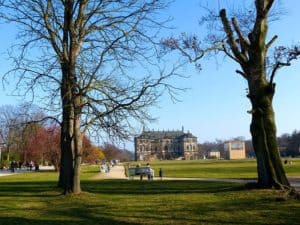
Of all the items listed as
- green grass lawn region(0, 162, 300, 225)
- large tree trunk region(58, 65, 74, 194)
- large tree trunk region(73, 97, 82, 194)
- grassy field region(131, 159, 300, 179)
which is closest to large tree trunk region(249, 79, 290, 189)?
green grass lawn region(0, 162, 300, 225)

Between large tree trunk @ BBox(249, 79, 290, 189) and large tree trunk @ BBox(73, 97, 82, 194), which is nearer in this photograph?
large tree trunk @ BBox(249, 79, 290, 189)

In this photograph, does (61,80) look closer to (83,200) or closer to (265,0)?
(83,200)

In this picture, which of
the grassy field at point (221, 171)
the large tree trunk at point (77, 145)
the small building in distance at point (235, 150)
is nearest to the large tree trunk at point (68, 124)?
the large tree trunk at point (77, 145)

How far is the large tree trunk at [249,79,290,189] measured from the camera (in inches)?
752

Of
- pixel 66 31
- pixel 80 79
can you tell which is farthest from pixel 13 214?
pixel 66 31

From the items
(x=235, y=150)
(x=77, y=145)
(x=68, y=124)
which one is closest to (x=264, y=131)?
(x=77, y=145)

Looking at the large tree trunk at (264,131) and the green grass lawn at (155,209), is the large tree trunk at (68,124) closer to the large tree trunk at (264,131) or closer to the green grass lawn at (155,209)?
the green grass lawn at (155,209)

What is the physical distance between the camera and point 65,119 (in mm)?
20516

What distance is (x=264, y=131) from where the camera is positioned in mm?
19359

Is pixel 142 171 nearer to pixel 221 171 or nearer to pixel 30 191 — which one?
pixel 30 191

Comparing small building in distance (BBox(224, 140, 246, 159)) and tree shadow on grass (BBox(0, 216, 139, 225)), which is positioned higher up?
small building in distance (BBox(224, 140, 246, 159))

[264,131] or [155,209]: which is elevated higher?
[264,131]

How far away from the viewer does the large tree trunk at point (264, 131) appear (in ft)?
62.6

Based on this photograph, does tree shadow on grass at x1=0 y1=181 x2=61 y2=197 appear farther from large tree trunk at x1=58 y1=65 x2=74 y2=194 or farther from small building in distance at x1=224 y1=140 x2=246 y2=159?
small building in distance at x1=224 y1=140 x2=246 y2=159
